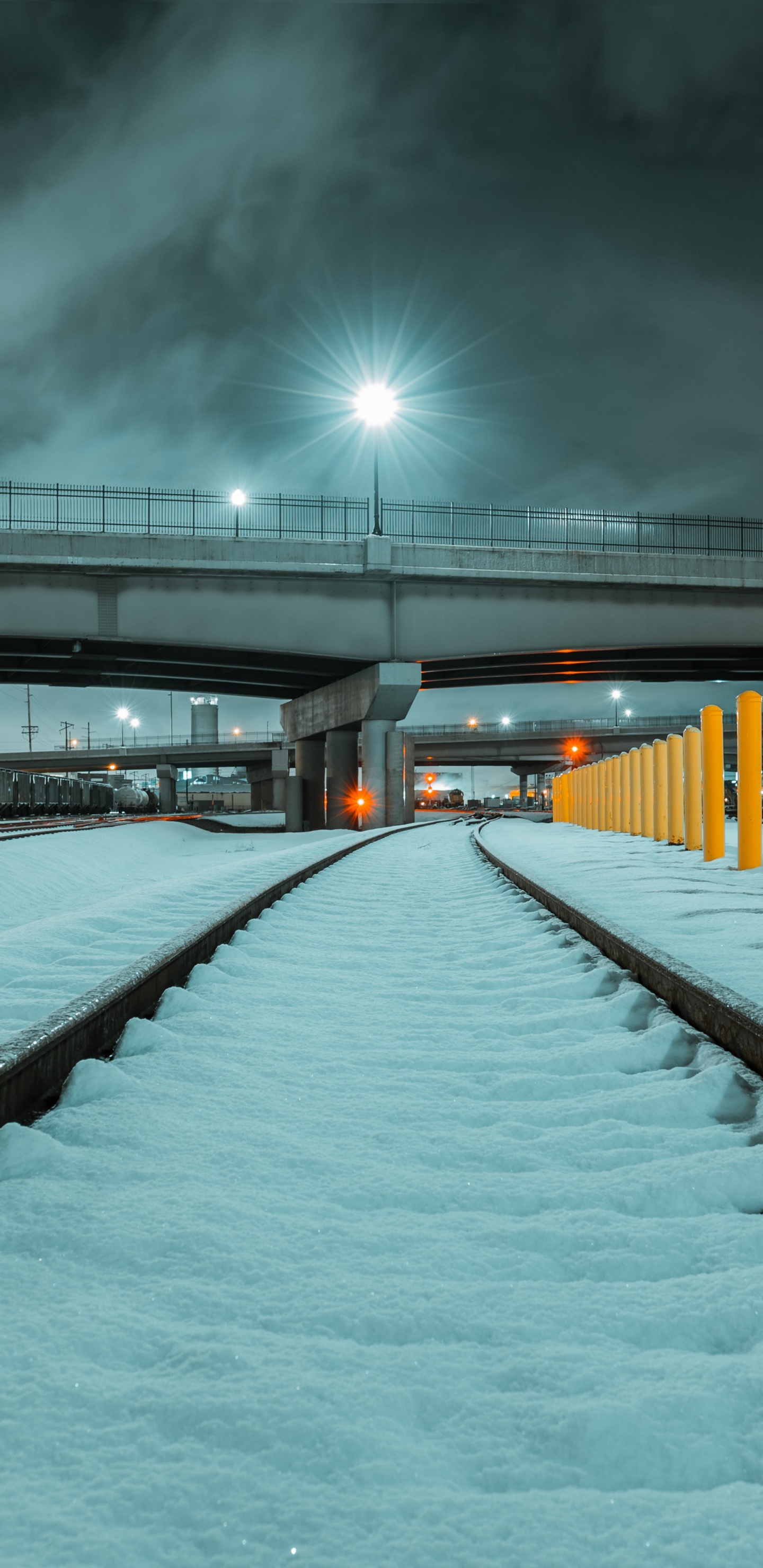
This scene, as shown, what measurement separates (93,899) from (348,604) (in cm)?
2354

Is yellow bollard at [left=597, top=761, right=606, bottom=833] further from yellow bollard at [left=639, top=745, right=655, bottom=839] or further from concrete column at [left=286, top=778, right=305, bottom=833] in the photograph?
concrete column at [left=286, top=778, right=305, bottom=833]

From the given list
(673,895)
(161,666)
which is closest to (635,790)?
(673,895)

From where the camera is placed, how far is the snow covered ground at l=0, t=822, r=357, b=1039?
4.53 metres

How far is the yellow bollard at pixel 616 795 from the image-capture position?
21.7 metres

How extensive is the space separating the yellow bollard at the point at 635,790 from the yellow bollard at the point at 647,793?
27 cm

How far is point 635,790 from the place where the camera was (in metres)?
19.5

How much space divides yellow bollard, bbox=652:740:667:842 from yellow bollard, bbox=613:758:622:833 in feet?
14.4

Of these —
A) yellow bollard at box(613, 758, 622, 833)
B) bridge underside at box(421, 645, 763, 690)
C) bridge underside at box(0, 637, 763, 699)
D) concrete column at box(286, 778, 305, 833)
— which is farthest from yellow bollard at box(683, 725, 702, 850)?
concrete column at box(286, 778, 305, 833)

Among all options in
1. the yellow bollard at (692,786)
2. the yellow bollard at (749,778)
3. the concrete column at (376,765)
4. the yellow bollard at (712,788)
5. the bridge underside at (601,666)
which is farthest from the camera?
the concrete column at (376,765)

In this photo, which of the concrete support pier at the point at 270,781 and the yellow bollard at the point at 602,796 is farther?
the concrete support pier at the point at 270,781

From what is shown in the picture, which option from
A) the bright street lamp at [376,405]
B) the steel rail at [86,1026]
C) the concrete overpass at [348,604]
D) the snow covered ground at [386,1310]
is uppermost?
the bright street lamp at [376,405]

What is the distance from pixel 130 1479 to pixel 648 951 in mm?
3640

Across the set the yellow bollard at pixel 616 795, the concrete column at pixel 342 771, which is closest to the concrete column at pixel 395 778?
the concrete column at pixel 342 771

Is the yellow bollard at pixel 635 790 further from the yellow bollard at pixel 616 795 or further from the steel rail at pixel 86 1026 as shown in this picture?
the steel rail at pixel 86 1026
